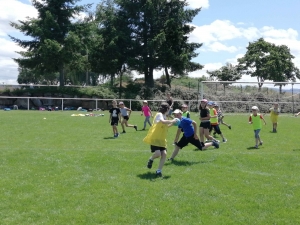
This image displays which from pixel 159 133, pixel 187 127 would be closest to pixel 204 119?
pixel 187 127

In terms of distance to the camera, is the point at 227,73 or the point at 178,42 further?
the point at 227,73

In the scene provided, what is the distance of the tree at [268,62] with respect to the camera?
5084 centimetres

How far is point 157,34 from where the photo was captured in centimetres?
4453

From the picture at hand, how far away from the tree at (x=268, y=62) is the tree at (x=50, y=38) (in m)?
23.2

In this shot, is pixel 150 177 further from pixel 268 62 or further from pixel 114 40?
pixel 268 62

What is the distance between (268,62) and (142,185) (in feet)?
149

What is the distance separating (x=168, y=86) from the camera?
46656 mm

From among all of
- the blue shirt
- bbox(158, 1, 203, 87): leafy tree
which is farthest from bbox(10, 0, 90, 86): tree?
the blue shirt

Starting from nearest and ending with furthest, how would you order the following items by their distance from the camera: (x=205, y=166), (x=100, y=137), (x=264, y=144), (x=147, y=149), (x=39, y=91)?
(x=205, y=166) < (x=147, y=149) < (x=264, y=144) < (x=100, y=137) < (x=39, y=91)

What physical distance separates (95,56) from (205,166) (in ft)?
120

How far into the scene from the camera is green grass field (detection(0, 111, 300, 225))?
6645 mm

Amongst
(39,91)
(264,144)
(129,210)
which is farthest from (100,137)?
(39,91)

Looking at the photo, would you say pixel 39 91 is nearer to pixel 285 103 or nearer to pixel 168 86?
pixel 168 86

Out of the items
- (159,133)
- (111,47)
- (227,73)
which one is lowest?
(159,133)
